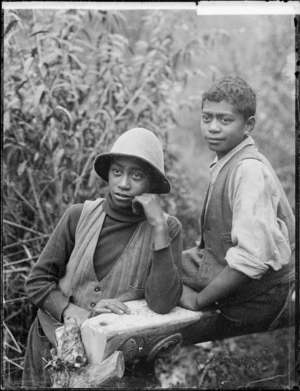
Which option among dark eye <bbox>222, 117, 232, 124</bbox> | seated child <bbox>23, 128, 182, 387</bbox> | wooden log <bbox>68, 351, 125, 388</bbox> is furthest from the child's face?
wooden log <bbox>68, 351, 125, 388</bbox>

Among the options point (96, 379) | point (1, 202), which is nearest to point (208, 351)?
point (96, 379)

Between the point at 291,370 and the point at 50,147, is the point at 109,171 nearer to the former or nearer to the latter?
the point at 50,147

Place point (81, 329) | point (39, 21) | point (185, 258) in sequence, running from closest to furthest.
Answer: point (81, 329)
point (185, 258)
point (39, 21)

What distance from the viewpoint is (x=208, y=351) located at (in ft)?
11.9

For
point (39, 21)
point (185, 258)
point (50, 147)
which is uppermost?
point (39, 21)

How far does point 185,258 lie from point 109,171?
1.93 ft

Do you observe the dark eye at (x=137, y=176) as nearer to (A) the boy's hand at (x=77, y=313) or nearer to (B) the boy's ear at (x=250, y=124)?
(B) the boy's ear at (x=250, y=124)

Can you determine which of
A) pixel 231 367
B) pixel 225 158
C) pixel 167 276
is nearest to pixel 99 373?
pixel 167 276

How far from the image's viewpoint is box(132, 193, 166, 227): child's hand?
3305 mm

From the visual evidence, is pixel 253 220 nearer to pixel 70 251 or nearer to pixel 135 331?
pixel 135 331

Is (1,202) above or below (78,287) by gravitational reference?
above

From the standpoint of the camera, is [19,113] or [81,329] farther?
[19,113]

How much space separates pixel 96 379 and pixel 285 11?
207cm

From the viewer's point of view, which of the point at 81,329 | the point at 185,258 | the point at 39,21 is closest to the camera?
the point at 81,329
